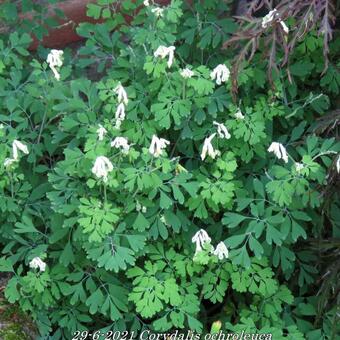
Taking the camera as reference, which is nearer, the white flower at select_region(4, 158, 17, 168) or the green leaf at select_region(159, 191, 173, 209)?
the green leaf at select_region(159, 191, 173, 209)

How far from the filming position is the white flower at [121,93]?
2.75 m

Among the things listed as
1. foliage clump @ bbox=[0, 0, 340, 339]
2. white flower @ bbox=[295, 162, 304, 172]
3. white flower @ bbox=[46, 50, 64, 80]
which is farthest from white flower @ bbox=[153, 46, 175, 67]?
white flower @ bbox=[295, 162, 304, 172]

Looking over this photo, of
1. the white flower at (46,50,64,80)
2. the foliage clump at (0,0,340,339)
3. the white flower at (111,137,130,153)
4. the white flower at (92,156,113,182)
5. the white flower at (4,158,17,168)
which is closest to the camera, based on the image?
the white flower at (92,156,113,182)

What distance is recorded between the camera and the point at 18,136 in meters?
3.14

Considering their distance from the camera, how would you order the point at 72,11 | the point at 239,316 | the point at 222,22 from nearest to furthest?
A: the point at 239,316 → the point at 222,22 → the point at 72,11

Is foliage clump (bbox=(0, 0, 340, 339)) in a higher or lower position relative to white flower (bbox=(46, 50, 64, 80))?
lower

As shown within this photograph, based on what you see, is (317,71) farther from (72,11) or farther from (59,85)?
(72,11)

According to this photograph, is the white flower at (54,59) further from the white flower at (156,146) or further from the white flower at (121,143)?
the white flower at (156,146)

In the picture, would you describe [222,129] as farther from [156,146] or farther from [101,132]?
[101,132]

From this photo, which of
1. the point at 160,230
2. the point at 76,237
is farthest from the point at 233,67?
the point at 76,237

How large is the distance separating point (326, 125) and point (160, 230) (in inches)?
35.0

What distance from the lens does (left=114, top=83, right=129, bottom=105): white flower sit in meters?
2.75

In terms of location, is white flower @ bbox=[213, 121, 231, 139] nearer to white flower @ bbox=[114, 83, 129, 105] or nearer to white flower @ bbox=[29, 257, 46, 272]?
white flower @ bbox=[114, 83, 129, 105]

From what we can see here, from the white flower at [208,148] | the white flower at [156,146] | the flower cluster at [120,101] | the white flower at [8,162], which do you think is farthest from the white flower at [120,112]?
the white flower at [8,162]
